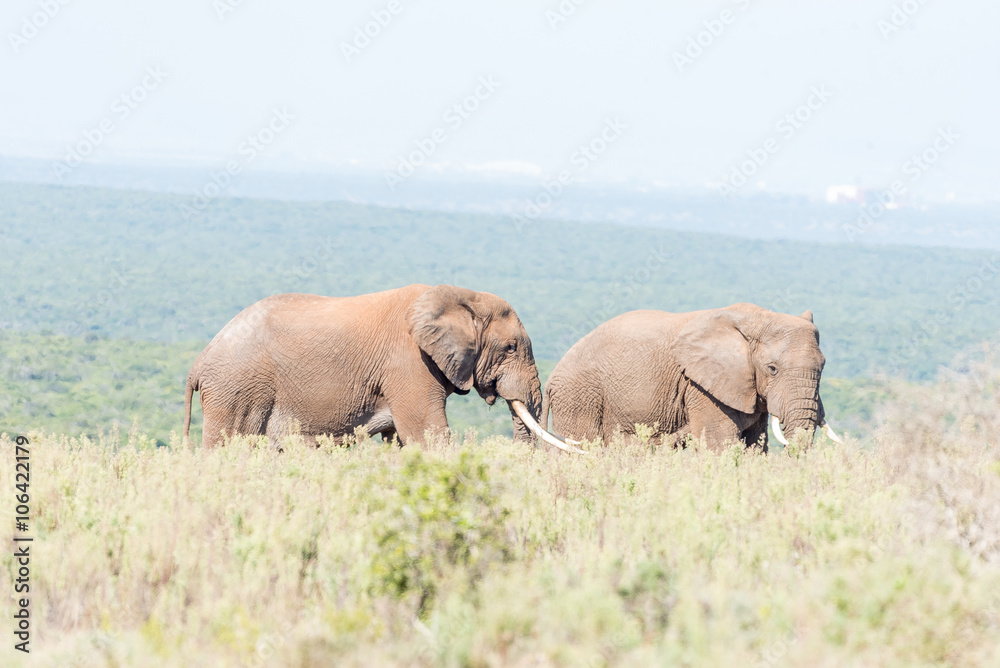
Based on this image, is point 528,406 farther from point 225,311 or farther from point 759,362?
point 225,311

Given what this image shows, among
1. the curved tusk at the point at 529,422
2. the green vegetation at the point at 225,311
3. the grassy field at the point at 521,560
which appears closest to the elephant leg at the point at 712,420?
the curved tusk at the point at 529,422

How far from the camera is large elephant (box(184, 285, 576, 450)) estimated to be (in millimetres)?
11109

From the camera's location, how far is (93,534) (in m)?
6.45

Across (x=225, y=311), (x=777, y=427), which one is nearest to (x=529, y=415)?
(x=777, y=427)

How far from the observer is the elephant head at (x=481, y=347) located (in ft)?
36.2

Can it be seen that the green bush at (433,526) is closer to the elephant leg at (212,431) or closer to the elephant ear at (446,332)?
the elephant ear at (446,332)

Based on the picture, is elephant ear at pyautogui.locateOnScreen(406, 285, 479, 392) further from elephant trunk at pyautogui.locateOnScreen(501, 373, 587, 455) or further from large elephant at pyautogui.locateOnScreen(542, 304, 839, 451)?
large elephant at pyautogui.locateOnScreen(542, 304, 839, 451)

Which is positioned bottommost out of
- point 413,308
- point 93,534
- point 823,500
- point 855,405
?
point 855,405

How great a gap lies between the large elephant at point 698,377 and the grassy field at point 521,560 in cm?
320

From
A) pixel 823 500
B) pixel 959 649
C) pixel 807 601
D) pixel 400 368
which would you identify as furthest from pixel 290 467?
pixel 959 649

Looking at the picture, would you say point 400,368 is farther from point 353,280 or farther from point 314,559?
point 353,280

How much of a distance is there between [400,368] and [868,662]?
7.10 meters

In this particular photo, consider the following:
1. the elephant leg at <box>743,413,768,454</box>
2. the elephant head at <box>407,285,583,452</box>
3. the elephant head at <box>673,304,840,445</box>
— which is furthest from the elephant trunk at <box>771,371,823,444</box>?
the elephant head at <box>407,285,583,452</box>

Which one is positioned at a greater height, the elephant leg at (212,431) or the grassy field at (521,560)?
the grassy field at (521,560)
